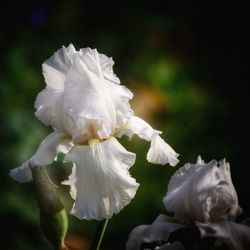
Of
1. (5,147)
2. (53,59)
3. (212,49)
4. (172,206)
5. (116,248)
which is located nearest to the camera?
(172,206)

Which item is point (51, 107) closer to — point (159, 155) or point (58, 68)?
point (58, 68)

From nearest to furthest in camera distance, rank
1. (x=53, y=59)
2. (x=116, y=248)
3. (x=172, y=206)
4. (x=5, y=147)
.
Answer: (x=172, y=206)
(x=53, y=59)
(x=5, y=147)
(x=116, y=248)

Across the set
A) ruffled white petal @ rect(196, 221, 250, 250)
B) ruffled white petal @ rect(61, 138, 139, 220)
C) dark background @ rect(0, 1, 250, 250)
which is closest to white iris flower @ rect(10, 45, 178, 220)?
ruffled white petal @ rect(61, 138, 139, 220)

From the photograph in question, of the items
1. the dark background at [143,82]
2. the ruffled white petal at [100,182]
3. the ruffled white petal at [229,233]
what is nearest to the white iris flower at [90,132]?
the ruffled white petal at [100,182]

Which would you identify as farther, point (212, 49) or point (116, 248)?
point (212, 49)

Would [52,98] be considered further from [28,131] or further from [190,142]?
[190,142]

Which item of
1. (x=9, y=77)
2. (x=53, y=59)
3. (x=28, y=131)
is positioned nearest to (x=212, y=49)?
(x=9, y=77)

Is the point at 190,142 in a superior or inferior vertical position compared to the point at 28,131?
superior
